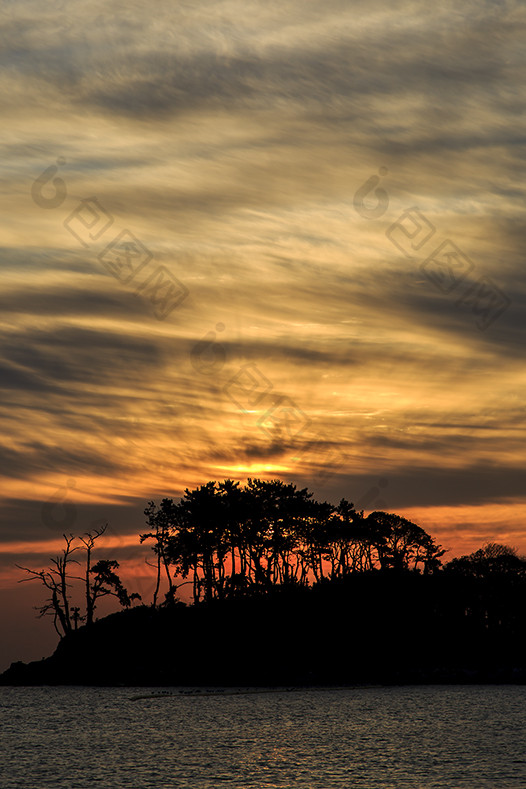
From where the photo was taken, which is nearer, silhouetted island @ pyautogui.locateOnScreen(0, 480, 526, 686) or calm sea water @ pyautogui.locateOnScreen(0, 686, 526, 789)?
calm sea water @ pyautogui.locateOnScreen(0, 686, 526, 789)

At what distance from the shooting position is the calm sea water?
212 ft

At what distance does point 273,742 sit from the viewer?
280ft

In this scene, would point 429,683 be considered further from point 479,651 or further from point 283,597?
point 283,597

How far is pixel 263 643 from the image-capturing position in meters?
165

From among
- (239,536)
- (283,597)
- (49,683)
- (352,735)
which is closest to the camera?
(352,735)

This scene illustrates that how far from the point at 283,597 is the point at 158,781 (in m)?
95.6

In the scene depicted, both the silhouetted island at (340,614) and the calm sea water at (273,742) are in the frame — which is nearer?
the calm sea water at (273,742)

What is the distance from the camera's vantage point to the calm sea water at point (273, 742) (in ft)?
212

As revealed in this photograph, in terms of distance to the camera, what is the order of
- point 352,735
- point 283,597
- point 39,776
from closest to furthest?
1. point 39,776
2. point 352,735
3. point 283,597

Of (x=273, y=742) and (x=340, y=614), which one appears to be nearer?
(x=273, y=742)

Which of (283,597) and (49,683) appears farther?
(49,683)

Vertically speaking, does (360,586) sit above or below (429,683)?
above

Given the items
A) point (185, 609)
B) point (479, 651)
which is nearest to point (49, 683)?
point (185, 609)

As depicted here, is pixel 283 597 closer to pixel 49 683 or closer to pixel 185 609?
pixel 185 609
